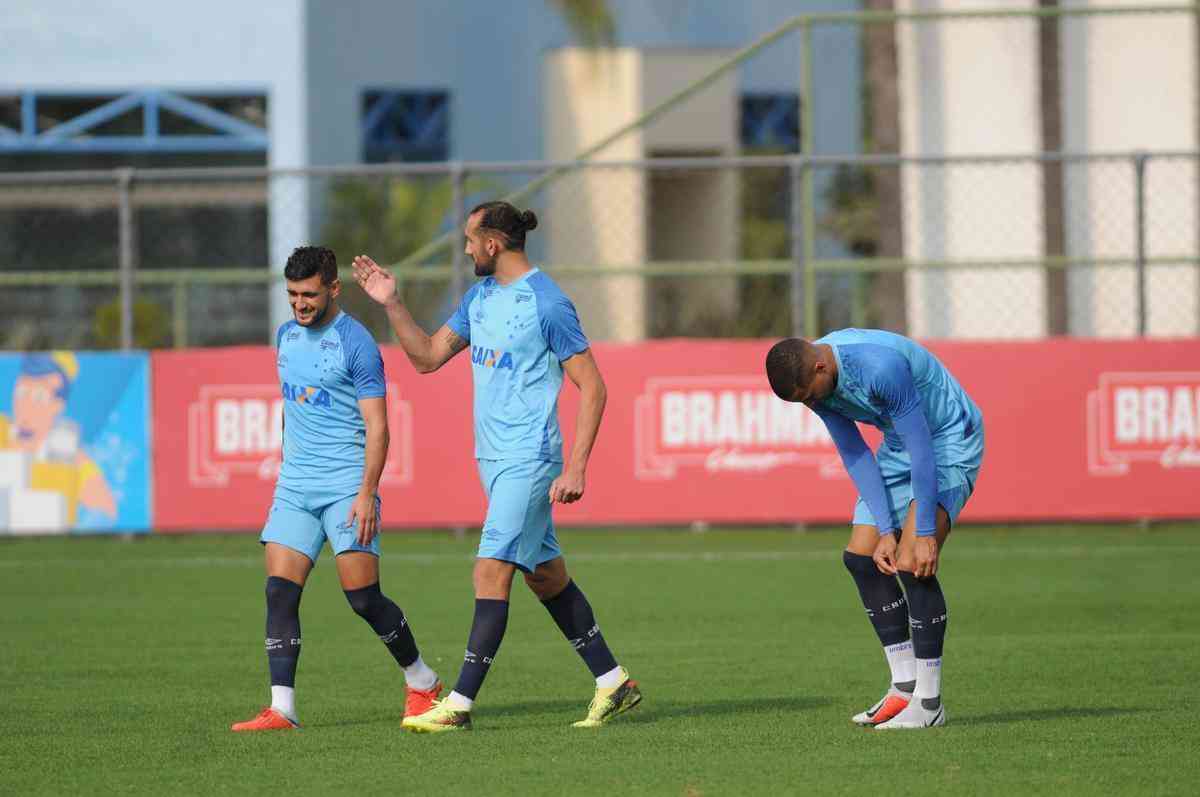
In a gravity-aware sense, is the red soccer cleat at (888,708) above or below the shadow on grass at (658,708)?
above

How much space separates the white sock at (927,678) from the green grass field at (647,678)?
15 cm

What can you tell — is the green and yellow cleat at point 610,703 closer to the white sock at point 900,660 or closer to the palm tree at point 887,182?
the white sock at point 900,660

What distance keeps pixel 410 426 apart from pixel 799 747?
29.8ft

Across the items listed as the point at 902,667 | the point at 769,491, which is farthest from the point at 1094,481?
the point at 902,667

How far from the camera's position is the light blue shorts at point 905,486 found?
8.06 m

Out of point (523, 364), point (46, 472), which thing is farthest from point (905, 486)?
point (46, 472)

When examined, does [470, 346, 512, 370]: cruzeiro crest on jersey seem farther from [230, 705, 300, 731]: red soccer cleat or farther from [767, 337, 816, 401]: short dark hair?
[230, 705, 300, 731]: red soccer cleat

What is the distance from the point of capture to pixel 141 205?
32.2 m

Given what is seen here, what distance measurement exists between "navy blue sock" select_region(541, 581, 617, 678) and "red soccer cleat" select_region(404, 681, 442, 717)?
0.57 meters

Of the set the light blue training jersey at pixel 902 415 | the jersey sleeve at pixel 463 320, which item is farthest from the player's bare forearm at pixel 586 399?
the light blue training jersey at pixel 902 415

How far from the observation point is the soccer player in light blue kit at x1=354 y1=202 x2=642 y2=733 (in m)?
8.00

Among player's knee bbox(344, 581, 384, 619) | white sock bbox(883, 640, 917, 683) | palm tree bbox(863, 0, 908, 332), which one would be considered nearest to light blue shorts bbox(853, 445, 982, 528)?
white sock bbox(883, 640, 917, 683)

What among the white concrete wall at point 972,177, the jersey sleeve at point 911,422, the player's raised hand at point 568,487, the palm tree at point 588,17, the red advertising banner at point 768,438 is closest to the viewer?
the jersey sleeve at point 911,422

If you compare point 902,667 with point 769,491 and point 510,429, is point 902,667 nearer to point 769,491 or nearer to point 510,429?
point 510,429
